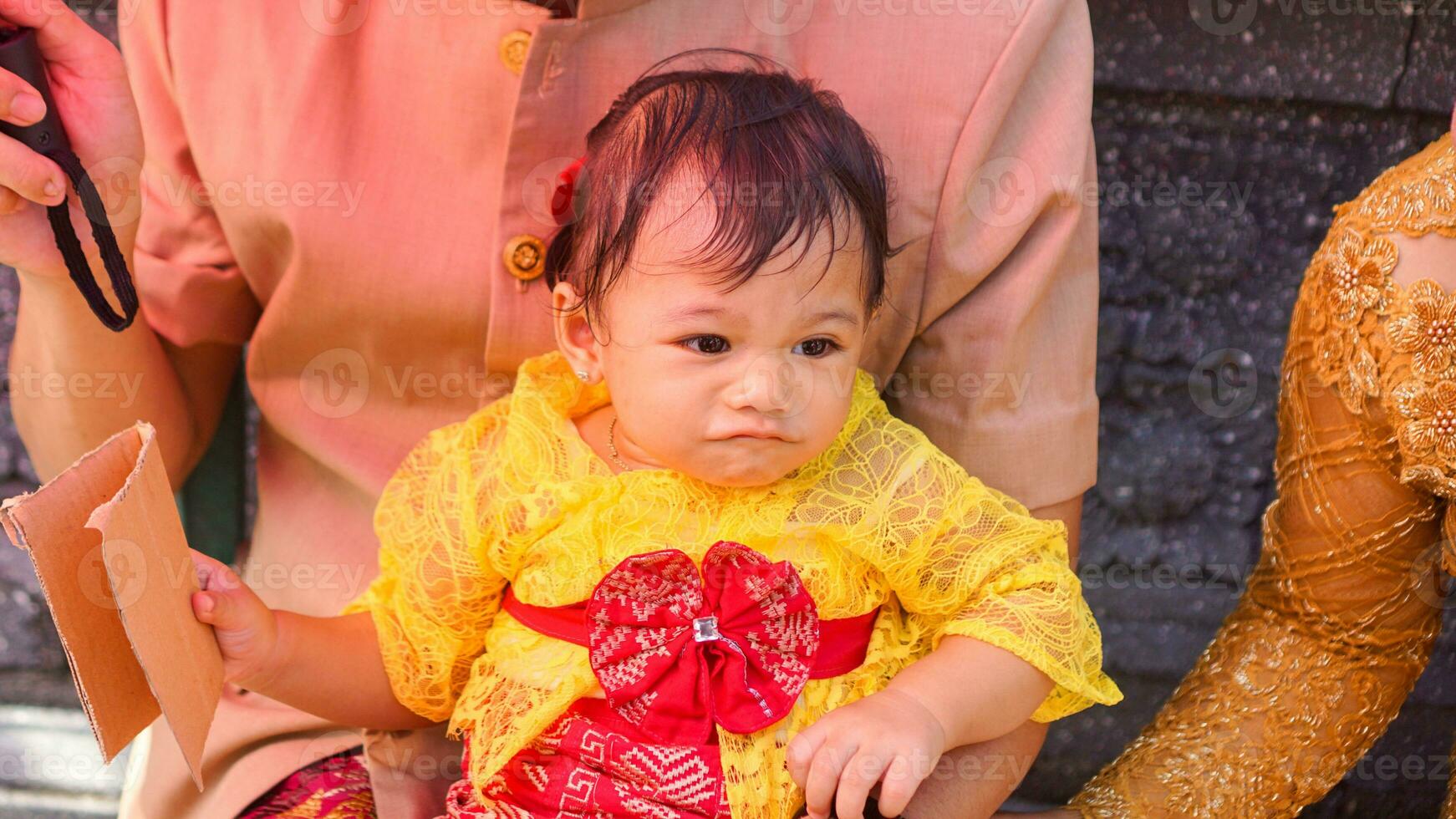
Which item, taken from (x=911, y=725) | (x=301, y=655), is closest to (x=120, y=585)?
(x=301, y=655)

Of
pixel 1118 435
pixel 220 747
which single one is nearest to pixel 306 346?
pixel 220 747

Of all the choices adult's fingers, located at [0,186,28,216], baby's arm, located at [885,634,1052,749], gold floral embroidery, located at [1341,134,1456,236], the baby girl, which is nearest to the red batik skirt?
the baby girl

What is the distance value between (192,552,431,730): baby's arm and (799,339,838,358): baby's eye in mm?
610

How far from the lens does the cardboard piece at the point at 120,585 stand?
43.0 inches

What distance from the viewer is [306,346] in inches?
65.3

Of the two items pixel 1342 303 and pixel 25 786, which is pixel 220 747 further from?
pixel 1342 303

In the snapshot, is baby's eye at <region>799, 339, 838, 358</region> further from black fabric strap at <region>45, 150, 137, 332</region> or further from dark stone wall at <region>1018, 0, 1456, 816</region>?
dark stone wall at <region>1018, 0, 1456, 816</region>

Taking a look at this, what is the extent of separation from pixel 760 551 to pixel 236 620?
531mm

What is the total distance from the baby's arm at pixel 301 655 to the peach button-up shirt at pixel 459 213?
0.08 metres

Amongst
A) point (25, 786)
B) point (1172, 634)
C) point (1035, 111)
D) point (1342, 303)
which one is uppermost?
point (1035, 111)

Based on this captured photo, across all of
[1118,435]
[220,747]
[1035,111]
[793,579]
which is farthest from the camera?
[1118,435]

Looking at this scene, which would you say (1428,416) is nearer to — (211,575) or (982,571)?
(982,571)

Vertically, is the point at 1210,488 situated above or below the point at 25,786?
above

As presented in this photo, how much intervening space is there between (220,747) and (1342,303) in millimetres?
1406
